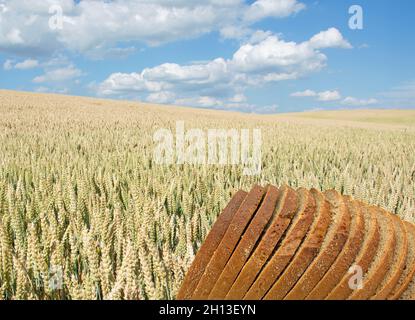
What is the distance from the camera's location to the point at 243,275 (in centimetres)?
123

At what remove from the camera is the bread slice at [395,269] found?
122 centimetres

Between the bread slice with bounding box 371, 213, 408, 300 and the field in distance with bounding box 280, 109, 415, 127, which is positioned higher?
the field in distance with bounding box 280, 109, 415, 127

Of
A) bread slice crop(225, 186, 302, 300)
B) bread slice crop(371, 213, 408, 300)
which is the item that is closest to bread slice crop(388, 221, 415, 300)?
bread slice crop(371, 213, 408, 300)

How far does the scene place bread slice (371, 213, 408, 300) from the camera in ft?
4.01

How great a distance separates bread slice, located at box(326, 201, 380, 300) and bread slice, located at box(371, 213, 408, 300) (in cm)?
7

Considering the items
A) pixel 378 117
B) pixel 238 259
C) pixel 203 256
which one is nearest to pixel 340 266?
pixel 238 259

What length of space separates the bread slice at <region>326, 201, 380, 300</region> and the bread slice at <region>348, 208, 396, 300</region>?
0.02 m

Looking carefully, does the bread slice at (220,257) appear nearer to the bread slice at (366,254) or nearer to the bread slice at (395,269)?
the bread slice at (366,254)

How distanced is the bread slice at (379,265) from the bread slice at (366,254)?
0.05 ft

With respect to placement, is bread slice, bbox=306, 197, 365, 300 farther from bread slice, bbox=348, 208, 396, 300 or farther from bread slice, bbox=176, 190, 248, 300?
bread slice, bbox=176, 190, 248, 300

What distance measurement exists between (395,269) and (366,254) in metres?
0.10

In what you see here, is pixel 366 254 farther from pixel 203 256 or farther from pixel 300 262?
pixel 203 256

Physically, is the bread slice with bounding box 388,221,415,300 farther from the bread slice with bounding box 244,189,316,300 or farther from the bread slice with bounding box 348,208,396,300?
the bread slice with bounding box 244,189,316,300

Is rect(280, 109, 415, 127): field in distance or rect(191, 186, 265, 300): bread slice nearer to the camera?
rect(191, 186, 265, 300): bread slice
